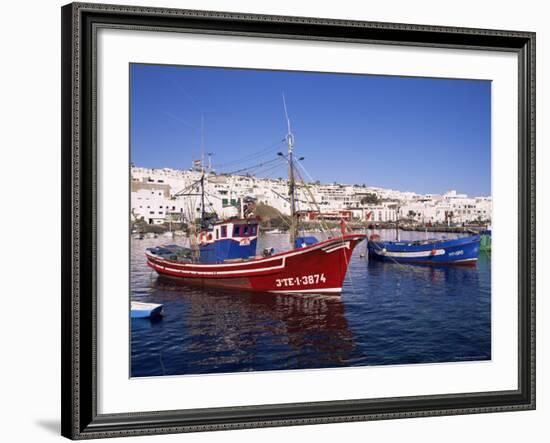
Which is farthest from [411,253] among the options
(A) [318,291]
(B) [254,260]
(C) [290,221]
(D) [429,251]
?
(B) [254,260]

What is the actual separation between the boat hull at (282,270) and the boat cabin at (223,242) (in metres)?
0.05

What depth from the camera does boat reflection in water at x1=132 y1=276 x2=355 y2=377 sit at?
4.98 m

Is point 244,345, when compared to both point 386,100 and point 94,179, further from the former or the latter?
point 386,100

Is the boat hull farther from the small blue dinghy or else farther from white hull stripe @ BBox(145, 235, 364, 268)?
the small blue dinghy

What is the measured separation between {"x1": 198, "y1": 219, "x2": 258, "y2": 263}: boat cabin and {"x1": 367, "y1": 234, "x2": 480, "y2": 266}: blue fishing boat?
0.80 metres

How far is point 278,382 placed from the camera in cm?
512

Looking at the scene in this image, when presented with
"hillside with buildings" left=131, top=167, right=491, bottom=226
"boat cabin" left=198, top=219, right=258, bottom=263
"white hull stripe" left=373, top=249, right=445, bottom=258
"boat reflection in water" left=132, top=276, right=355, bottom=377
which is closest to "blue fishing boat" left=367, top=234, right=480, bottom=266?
"white hull stripe" left=373, top=249, right=445, bottom=258

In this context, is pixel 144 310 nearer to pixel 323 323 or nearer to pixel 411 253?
pixel 323 323

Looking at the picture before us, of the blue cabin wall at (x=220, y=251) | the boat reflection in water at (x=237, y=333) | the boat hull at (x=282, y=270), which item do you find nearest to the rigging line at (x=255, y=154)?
the blue cabin wall at (x=220, y=251)

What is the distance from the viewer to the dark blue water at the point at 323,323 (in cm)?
499

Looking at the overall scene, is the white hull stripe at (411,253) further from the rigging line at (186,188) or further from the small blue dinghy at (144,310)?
the small blue dinghy at (144,310)

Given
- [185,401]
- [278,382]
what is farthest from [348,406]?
[185,401]

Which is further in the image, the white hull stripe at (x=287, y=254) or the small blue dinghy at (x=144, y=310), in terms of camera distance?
the white hull stripe at (x=287, y=254)

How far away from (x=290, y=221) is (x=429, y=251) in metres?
0.94
